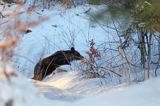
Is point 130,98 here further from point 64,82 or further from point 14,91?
point 64,82

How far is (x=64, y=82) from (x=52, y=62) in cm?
141

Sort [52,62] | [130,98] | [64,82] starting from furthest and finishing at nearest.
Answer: [52,62], [64,82], [130,98]

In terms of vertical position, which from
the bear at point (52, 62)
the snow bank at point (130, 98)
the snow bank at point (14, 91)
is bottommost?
the bear at point (52, 62)

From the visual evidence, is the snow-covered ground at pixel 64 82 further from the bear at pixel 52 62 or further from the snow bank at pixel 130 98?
the bear at pixel 52 62

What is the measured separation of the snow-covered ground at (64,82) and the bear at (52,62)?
0.19 metres

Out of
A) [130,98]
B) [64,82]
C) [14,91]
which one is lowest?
[64,82]

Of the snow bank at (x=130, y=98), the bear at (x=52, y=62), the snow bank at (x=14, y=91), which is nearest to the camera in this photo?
the snow bank at (x=14, y=91)

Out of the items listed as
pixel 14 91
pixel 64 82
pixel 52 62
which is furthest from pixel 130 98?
pixel 52 62

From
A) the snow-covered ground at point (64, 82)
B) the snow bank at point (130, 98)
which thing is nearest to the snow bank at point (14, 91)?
the snow-covered ground at point (64, 82)

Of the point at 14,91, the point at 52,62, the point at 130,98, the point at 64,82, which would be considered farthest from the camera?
the point at 52,62

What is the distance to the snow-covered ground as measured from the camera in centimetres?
246

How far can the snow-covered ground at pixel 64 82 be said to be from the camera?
2.46m

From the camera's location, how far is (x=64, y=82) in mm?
6973

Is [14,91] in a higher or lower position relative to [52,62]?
higher
